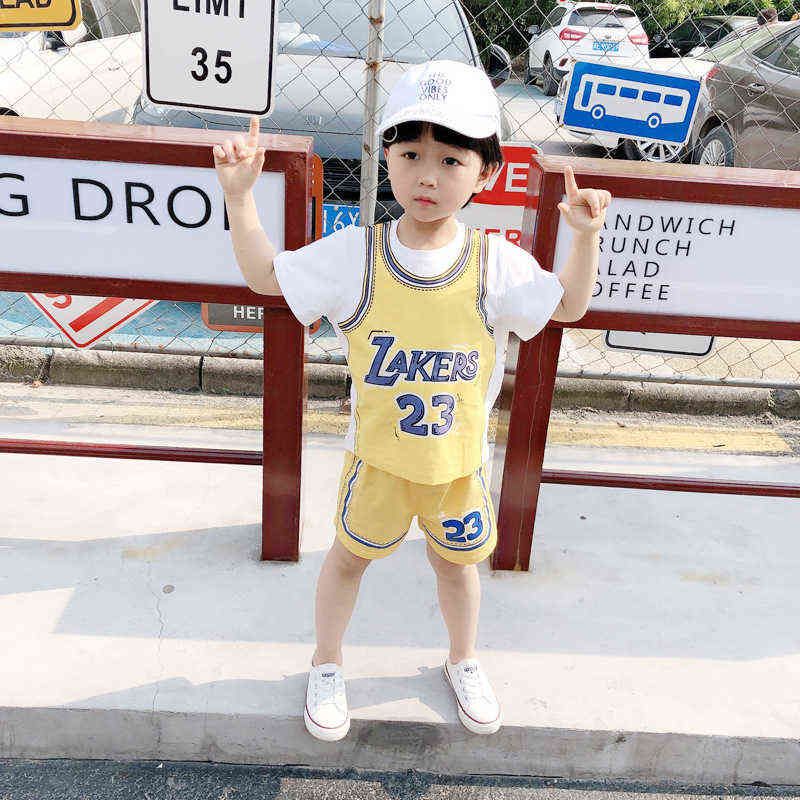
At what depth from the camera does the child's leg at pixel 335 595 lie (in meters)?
1.91

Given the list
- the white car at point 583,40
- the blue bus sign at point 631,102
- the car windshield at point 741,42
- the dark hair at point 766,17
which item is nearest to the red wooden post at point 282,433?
the blue bus sign at point 631,102

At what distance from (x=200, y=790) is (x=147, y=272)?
122 centimetres

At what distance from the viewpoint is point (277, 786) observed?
1959 millimetres

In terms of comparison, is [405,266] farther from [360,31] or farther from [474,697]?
[360,31]

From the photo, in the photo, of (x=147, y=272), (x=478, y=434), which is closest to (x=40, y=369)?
(x=147, y=272)

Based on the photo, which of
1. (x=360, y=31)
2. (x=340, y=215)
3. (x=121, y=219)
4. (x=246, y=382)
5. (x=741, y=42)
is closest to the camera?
(x=121, y=219)

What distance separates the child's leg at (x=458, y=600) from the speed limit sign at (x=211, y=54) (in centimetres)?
143

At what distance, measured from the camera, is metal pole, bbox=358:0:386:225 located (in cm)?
289

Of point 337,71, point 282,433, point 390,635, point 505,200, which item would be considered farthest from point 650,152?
point 390,635

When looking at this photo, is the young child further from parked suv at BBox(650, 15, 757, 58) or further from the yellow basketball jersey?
parked suv at BBox(650, 15, 757, 58)

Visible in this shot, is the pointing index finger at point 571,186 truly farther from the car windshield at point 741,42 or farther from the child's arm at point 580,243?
the car windshield at point 741,42

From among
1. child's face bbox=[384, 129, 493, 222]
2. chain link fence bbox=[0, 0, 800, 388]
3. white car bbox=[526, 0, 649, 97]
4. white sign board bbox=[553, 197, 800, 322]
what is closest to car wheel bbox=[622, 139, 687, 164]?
chain link fence bbox=[0, 0, 800, 388]

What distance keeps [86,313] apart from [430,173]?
194cm

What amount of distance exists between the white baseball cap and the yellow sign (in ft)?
4.90
